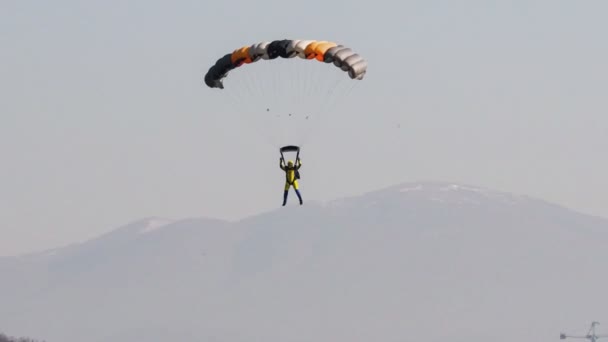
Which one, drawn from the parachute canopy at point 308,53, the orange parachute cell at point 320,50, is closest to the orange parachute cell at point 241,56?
the parachute canopy at point 308,53

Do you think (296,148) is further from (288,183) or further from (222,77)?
(222,77)

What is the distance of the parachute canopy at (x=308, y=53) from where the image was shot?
9062 centimetres

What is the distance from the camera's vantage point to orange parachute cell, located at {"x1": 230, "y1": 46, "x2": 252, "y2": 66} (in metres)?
93.4

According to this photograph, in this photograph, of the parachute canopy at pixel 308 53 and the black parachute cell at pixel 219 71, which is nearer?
the parachute canopy at pixel 308 53

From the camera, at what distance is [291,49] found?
300ft

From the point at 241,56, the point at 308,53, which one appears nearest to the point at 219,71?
the point at 241,56

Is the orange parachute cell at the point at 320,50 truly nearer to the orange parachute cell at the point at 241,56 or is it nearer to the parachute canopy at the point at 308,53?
the parachute canopy at the point at 308,53

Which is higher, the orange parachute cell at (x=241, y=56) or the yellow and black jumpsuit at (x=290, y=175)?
the orange parachute cell at (x=241, y=56)

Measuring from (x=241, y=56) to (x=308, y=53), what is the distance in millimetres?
4465

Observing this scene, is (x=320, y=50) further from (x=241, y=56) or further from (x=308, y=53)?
(x=241, y=56)

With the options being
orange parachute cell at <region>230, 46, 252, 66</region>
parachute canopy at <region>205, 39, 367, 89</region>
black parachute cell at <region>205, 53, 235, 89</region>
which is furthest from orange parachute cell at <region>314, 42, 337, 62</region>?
black parachute cell at <region>205, 53, 235, 89</region>

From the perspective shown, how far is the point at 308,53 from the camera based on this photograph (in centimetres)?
9144

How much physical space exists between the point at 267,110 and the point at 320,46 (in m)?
18.2

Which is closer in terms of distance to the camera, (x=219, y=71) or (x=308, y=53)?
(x=308, y=53)
